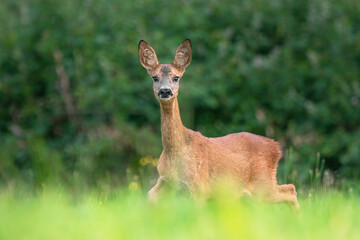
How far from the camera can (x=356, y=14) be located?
847cm

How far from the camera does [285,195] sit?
5.57m

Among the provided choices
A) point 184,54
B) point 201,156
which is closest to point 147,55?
point 184,54

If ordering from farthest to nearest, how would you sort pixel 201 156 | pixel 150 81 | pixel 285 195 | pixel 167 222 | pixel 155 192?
pixel 150 81, pixel 285 195, pixel 201 156, pixel 155 192, pixel 167 222

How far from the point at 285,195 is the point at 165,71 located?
4.83 feet

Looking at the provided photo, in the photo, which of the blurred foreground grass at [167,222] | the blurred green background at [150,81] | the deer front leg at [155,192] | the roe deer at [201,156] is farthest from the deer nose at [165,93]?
the blurred green background at [150,81]

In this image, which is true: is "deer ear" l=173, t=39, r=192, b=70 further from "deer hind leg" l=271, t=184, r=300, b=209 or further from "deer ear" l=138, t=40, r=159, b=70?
"deer hind leg" l=271, t=184, r=300, b=209

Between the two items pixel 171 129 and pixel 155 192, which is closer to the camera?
pixel 155 192

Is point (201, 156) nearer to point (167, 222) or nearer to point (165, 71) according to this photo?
point (165, 71)

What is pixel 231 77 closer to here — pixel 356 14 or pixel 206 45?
pixel 206 45

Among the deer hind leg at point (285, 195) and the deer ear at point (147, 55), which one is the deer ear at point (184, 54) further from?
the deer hind leg at point (285, 195)

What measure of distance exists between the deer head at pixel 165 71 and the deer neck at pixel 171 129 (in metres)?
0.09

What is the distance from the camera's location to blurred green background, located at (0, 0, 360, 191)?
27.1 feet

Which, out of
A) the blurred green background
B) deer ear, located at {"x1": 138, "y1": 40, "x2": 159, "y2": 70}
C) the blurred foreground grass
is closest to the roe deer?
deer ear, located at {"x1": 138, "y1": 40, "x2": 159, "y2": 70}

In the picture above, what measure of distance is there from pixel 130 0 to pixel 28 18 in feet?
4.92
